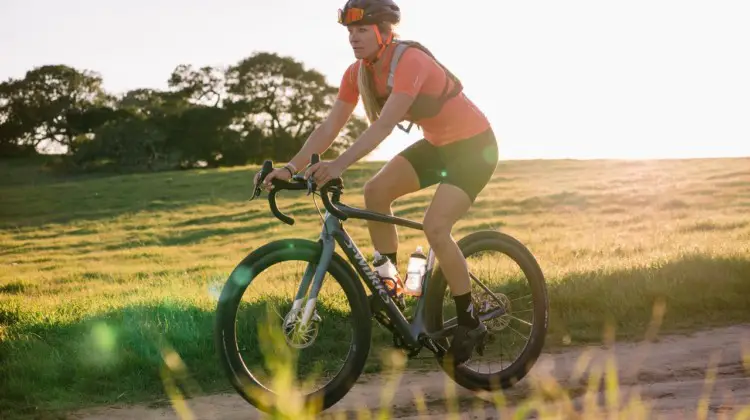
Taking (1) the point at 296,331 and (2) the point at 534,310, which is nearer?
(1) the point at 296,331

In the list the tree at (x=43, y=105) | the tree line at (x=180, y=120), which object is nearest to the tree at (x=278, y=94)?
the tree line at (x=180, y=120)

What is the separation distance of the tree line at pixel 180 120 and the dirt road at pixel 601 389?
44.4 meters

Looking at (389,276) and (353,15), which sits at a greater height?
(353,15)

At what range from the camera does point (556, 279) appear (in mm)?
7969

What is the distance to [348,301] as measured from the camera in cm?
476

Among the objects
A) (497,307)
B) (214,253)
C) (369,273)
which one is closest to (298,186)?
(369,273)

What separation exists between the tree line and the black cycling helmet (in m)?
45.4

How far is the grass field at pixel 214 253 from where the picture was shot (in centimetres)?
587

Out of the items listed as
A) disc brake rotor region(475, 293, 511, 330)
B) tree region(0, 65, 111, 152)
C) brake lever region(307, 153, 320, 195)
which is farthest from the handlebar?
tree region(0, 65, 111, 152)

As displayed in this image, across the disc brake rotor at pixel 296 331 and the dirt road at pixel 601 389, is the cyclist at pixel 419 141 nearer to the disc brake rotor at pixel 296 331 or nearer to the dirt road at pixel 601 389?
the dirt road at pixel 601 389

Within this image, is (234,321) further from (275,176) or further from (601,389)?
(601,389)

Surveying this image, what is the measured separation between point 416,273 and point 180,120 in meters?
51.6

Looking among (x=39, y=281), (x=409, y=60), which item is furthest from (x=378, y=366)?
(x=39, y=281)

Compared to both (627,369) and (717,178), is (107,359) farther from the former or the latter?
(717,178)
